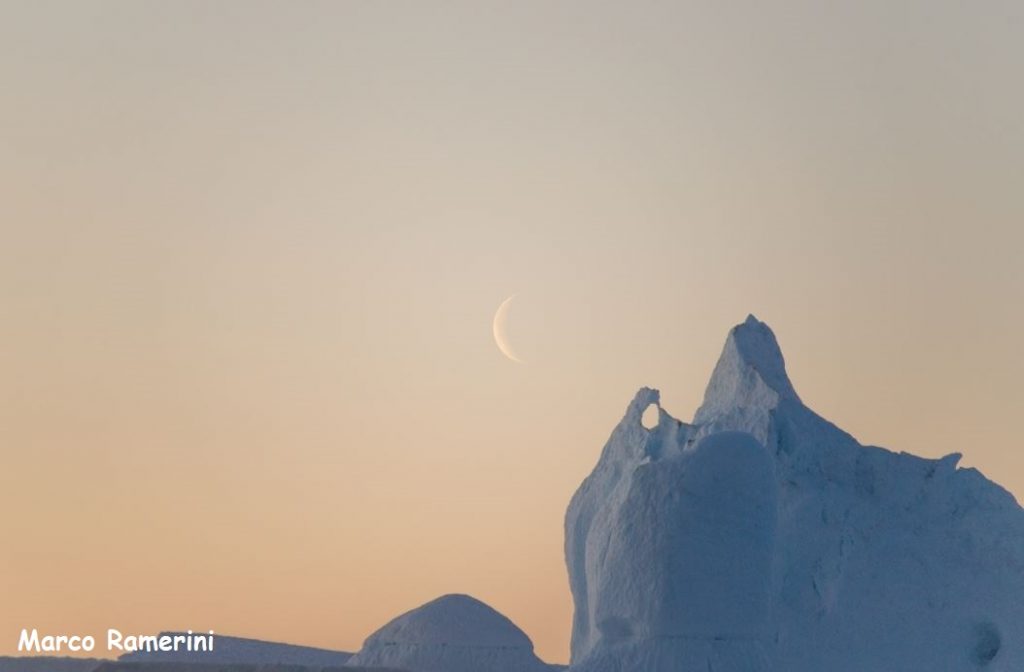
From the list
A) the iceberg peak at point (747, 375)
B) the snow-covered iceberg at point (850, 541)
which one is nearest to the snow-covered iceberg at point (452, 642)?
the snow-covered iceberg at point (850, 541)

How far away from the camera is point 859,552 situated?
2980cm

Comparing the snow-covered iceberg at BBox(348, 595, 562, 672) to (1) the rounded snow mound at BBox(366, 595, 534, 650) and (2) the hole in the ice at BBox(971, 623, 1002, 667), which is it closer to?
(1) the rounded snow mound at BBox(366, 595, 534, 650)

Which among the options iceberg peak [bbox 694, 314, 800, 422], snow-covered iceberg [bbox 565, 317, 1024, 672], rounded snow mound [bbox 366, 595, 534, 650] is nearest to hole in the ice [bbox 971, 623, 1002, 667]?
snow-covered iceberg [bbox 565, 317, 1024, 672]

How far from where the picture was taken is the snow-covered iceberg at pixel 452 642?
32031 mm

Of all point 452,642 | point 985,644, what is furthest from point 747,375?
point 452,642

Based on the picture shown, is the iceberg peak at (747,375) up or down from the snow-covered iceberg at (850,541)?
up

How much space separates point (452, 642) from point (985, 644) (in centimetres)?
976

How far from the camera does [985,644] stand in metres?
29.9

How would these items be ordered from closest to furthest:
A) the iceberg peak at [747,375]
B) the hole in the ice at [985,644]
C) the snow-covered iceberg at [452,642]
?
the hole in the ice at [985,644] < the iceberg peak at [747,375] < the snow-covered iceberg at [452,642]

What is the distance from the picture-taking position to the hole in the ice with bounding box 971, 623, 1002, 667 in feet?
97.8

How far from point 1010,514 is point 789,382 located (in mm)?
4769

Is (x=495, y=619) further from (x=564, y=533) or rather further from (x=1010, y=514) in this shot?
(x=1010, y=514)

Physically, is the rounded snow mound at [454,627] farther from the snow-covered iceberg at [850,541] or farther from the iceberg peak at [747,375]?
the iceberg peak at [747,375]

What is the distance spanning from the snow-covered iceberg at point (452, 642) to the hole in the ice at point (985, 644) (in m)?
8.24
